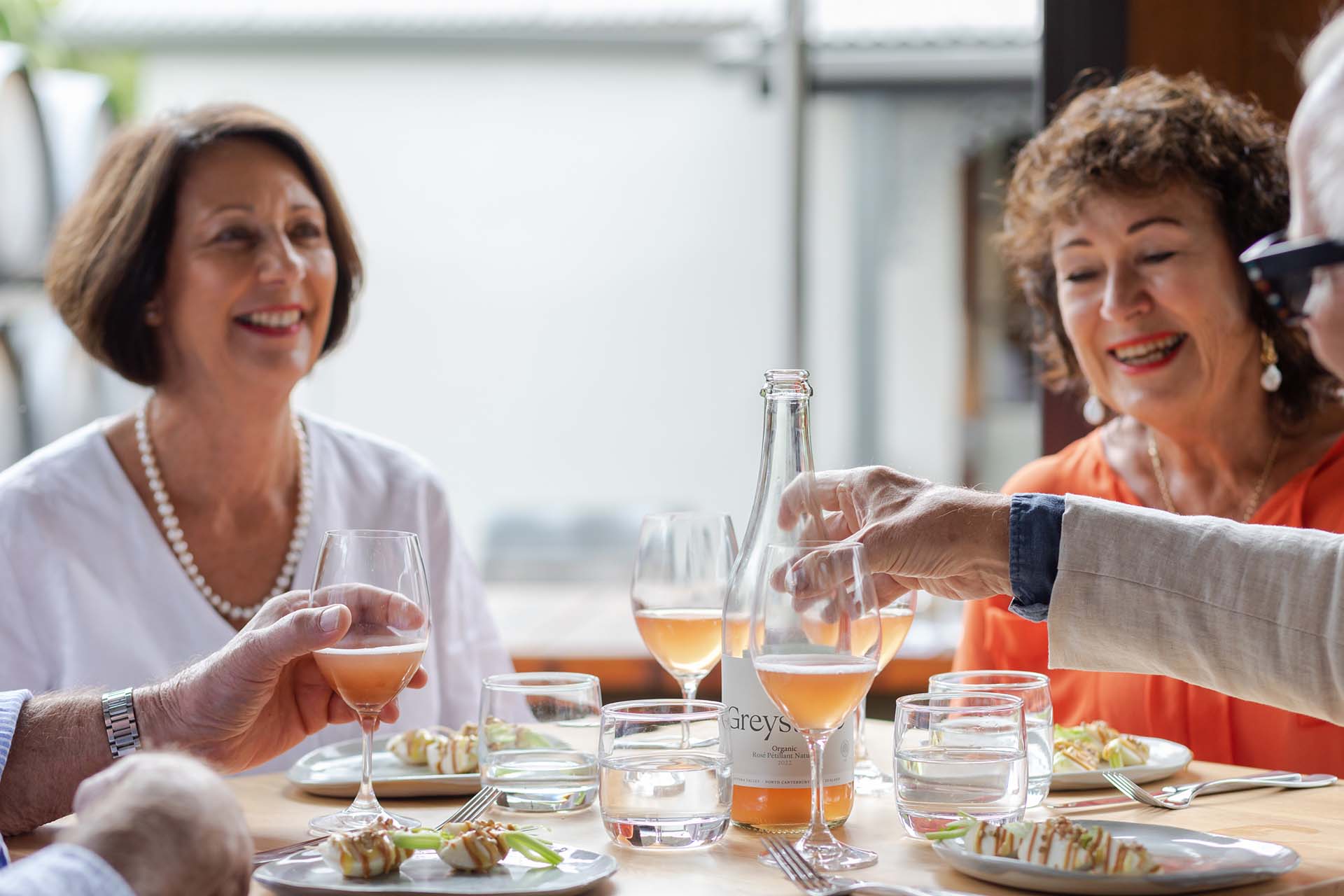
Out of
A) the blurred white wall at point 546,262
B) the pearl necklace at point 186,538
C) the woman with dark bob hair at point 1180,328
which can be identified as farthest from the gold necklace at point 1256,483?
the blurred white wall at point 546,262

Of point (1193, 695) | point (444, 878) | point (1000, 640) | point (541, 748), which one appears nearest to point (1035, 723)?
point (541, 748)

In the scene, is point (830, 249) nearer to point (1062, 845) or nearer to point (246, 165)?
point (246, 165)

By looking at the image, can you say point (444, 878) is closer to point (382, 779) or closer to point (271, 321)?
point (382, 779)

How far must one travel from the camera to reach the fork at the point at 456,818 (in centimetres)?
→ 110

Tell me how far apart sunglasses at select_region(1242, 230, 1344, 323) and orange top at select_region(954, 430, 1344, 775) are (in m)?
0.79

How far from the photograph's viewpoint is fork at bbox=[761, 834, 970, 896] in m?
0.95

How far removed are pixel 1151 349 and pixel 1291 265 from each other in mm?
954

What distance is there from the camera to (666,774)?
3.67 feet

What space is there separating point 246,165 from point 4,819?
126cm

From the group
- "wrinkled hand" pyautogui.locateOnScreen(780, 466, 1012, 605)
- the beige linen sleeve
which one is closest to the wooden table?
the beige linen sleeve

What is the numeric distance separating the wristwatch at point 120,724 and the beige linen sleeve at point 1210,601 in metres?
0.89

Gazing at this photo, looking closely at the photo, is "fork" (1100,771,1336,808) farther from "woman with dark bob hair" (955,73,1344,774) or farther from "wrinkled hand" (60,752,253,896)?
"wrinkled hand" (60,752,253,896)

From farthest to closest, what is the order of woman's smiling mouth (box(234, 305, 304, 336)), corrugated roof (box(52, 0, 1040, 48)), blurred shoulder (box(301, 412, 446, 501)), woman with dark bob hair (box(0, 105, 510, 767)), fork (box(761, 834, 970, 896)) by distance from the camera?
1. corrugated roof (box(52, 0, 1040, 48))
2. blurred shoulder (box(301, 412, 446, 501))
3. woman's smiling mouth (box(234, 305, 304, 336))
4. woman with dark bob hair (box(0, 105, 510, 767))
5. fork (box(761, 834, 970, 896))

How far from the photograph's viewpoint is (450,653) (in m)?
2.21
